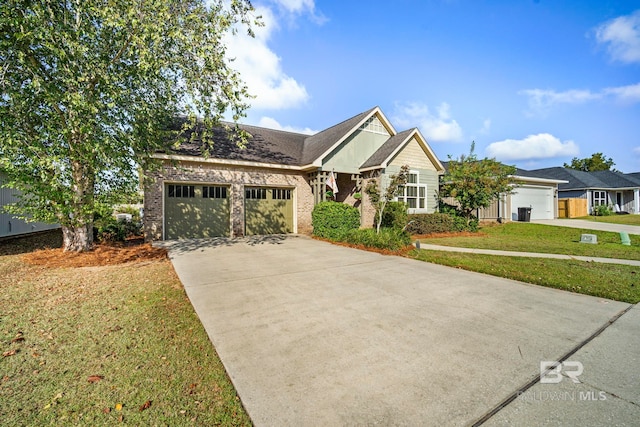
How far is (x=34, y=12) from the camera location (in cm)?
619

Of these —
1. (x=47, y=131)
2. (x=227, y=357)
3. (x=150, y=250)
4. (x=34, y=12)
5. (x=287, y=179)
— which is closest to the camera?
(x=227, y=357)

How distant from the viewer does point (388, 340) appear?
132 inches

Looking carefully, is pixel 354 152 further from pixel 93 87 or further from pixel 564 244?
pixel 93 87

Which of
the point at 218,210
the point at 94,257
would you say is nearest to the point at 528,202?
the point at 218,210

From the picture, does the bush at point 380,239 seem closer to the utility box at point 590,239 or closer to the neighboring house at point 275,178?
the neighboring house at point 275,178

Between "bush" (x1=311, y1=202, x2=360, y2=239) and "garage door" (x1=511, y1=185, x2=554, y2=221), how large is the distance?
48.2 ft

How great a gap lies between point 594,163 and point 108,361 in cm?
6608

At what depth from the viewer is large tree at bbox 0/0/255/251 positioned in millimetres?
6352

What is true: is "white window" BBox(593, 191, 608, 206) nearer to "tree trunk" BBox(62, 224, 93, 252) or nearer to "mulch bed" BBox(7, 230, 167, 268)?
"mulch bed" BBox(7, 230, 167, 268)

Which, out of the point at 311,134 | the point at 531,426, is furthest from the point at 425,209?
the point at 531,426

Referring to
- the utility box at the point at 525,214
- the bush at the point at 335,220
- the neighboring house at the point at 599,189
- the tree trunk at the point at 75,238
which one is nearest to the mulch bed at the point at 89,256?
the tree trunk at the point at 75,238

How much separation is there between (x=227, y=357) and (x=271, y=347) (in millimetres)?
485

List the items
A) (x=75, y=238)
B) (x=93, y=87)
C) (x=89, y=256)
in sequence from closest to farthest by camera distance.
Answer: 1. (x=93, y=87)
2. (x=89, y=256)
3. (x=75, y=238)

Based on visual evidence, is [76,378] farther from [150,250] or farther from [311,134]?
[311,134]
